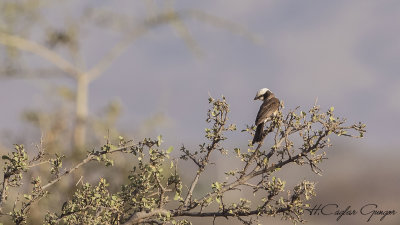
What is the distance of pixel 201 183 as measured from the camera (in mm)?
23219

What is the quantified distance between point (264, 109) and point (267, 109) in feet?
0.18

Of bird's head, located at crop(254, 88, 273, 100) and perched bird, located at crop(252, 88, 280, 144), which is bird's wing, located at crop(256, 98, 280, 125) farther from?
bird's head, located at crop(254, 88, 273, 100)

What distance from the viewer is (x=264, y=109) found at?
38.3 feet

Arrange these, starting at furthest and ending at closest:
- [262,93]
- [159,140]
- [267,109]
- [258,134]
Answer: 1. [262,93]
2. [267,109]
3. [258,134]
4. [159,140]

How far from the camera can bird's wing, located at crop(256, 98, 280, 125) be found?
1127 centimetres

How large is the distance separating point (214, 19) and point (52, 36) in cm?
639

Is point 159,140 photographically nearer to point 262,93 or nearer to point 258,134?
point 258,134

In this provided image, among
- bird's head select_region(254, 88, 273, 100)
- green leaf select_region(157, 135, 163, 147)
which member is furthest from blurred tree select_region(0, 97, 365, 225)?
bird's head select_region(254, 88, 273, 100)

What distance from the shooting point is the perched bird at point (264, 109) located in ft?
33.4

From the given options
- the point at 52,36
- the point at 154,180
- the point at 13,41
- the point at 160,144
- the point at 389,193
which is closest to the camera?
the point at 160,144

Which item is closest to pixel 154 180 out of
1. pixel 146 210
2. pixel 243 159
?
pixel 146 210

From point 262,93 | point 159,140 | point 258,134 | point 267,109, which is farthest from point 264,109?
point 159,140

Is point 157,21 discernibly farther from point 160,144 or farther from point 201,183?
point 160,144

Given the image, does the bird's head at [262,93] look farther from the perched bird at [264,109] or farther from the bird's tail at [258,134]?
the bird's tail at [258,134]
